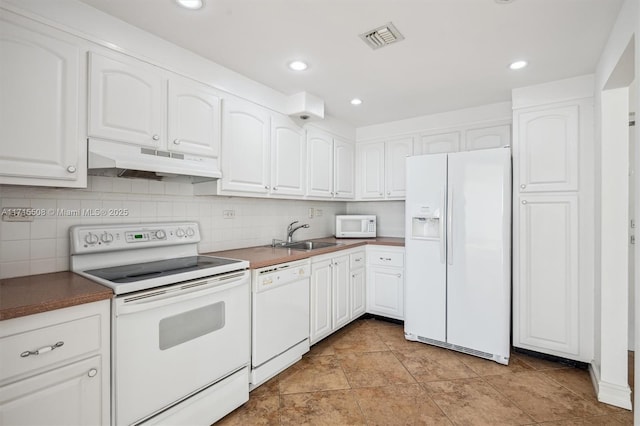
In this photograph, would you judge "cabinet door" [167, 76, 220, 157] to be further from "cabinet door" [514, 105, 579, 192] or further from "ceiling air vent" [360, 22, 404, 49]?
"cabinet door" [514, 105, 579, 192]

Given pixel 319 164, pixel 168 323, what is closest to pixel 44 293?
pixel 168 323

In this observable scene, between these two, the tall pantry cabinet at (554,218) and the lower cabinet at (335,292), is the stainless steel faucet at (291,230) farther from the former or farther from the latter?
the tall pantry cabinet at (554,218)

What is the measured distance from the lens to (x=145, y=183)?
2188 millimetres

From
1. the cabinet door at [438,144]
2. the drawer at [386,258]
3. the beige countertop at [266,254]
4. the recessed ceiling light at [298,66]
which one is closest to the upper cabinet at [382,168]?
the cabinet door at [438,144]

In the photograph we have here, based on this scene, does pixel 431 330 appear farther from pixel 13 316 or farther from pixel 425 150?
pixel 13 316

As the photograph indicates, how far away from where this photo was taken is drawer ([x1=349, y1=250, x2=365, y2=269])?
328 cm

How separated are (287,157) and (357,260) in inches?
52.0

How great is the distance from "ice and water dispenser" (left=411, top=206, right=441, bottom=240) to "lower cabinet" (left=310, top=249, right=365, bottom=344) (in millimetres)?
699

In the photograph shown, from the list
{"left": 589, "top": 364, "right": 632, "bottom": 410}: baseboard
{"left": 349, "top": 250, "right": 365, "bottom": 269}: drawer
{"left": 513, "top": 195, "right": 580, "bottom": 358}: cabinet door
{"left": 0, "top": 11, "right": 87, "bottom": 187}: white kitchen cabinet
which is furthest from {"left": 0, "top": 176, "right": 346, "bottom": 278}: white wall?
{"left": 589, "top": 364, "right": 632, "bottom": 410}: baseboard

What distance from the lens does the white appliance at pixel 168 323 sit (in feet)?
4.89

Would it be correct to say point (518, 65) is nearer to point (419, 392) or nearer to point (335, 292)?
point (335, 292)

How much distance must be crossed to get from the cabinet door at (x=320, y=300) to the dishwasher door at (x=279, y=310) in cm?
10

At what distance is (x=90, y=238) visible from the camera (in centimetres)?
184

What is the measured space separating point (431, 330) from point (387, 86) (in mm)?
2254
